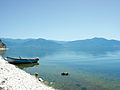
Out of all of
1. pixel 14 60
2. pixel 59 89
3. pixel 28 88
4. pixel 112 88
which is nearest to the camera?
pixel 28 88

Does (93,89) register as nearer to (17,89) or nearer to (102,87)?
(102,87)

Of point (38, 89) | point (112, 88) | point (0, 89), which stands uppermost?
point (0, 89)

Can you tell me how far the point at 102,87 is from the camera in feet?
74.2

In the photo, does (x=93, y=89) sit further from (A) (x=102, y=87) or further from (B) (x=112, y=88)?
(B) (x=112, y=88)

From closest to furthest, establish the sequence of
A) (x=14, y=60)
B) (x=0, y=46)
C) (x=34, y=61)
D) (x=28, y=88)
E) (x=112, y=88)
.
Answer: (x=28, y=88)
(x=112, y=88)
(x=14, y=60)
(x=34, y=61)
(x=0, y=46)

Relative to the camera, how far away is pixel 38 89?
44.7 feet

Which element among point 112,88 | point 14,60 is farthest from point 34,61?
point 112,88

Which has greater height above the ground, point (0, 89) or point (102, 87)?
point (0, 89)

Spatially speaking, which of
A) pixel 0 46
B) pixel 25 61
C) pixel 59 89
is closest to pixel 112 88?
pixel 59 89

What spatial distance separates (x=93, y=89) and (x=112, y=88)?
160 inches

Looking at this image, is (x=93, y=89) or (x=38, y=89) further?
(x=93, y=89)

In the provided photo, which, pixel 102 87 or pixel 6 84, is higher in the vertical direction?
pixel 6 84

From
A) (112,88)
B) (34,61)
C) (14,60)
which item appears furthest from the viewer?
(34,61)

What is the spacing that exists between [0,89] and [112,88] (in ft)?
64.5
